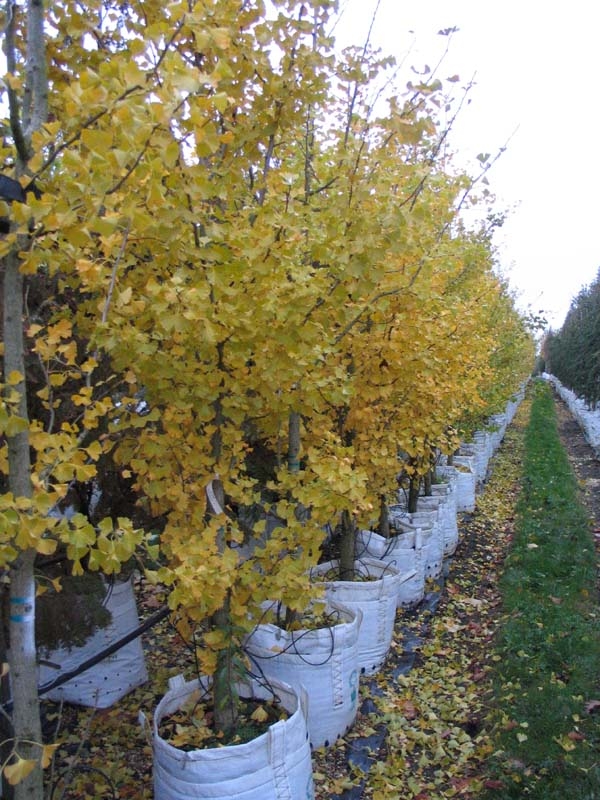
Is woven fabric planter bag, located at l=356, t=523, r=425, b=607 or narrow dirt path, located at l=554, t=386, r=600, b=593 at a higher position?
woven fabric planter bag, located at l=356, t=523, r=425, b=607

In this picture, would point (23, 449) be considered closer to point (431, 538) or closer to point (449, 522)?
point (431, 538)

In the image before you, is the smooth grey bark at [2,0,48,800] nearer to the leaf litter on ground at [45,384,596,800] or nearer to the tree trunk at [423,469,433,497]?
the leaf litter on ground at [45,384,596,800]

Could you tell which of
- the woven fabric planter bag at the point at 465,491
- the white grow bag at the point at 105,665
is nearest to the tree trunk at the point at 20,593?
the white grow bag at the point at 105,665

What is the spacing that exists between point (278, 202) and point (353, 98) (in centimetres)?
77

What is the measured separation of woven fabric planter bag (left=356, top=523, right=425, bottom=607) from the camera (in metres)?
4.71

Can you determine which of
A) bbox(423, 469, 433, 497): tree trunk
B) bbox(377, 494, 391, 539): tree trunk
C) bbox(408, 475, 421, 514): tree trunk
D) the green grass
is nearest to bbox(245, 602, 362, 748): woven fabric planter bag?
the green grass

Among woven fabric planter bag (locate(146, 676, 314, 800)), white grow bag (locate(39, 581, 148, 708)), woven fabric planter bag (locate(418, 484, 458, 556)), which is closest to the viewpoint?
woven fabric planter bag (locate(146, 676, 314, 800))

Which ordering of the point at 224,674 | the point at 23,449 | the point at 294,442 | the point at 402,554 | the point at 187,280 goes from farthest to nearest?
the point at 402,554 → the point at 294,442 → the point at 224,674 → the point at 187,280 → the point at 23,449

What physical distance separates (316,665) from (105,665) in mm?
1071

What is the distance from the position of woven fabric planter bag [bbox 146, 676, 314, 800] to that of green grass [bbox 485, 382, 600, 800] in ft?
2.76

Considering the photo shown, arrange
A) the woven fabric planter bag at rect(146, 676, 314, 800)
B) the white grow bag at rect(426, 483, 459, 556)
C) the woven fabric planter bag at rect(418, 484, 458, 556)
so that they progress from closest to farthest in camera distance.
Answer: the woven fabric planter bag at rect(146, 676, 314, 800)
the woven fabric planter bag at rect(418, 484, 458, 556)
the white grow bag at rect(426, 483, 459, 556)

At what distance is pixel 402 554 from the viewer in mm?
4766

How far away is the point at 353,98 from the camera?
2783mm

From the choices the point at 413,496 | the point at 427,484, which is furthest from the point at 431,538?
the point at 427,484
